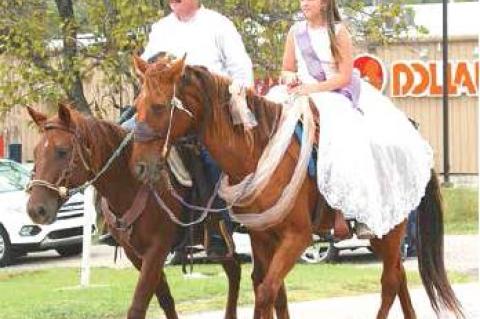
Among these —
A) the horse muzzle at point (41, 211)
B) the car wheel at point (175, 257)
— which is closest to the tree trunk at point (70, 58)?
the car wheel at point (175, 257)

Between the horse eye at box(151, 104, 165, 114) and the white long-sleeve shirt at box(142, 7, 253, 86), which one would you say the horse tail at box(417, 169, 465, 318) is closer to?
the white long-sleeve shirt at box(142, 7, 253, 86)

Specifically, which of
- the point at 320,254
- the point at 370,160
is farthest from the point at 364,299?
the point at 320,254

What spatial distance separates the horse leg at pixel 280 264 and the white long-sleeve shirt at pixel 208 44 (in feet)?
4.84

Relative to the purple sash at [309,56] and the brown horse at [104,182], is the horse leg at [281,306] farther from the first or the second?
the purple sash at [309,56]

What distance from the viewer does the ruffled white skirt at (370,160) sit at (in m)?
8.80

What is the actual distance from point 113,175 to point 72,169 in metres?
0.44

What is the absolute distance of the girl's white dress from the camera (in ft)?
28.9

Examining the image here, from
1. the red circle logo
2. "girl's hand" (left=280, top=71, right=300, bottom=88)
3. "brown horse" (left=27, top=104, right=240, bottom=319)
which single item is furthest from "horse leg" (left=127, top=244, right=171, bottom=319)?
the red circle logo

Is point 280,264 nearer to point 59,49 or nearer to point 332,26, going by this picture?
point 332,26

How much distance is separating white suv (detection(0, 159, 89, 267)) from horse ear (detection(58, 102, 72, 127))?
1076 centimetres

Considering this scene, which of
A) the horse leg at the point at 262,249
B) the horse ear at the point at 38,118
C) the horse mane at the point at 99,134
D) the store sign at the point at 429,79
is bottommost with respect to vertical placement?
the store sign at the point at 429,79

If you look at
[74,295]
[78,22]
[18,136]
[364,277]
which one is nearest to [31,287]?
[74,295]

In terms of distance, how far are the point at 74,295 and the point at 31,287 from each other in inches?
82.6

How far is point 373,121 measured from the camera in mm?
9531
